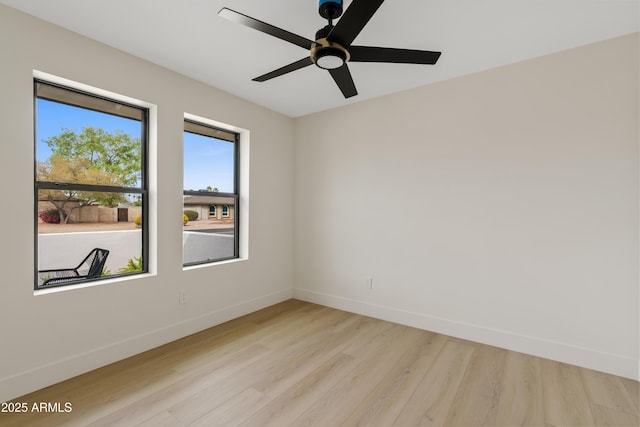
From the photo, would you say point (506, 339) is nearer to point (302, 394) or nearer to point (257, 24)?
point (302, 394)

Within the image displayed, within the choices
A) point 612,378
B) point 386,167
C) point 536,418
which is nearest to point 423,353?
point 536,418

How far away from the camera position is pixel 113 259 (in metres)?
2.60

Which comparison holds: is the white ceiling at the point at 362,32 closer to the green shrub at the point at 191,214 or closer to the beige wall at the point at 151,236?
the beige wall at the point at 151,236

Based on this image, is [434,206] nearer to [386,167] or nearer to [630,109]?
[386,167]

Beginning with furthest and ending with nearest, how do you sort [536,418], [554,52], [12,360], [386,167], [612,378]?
[386,167] < [554,52] < [612,378] < [12,360] < [536,418]

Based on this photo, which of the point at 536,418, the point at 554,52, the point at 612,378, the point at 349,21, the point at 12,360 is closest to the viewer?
the point at 349,21

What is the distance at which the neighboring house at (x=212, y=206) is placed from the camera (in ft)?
10.6

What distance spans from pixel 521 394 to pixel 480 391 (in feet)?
0.87

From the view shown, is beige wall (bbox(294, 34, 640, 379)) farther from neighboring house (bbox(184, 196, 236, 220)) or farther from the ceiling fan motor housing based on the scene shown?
the ceiling fan motor housing

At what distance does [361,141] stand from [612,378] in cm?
301

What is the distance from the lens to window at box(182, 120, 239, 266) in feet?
10.5

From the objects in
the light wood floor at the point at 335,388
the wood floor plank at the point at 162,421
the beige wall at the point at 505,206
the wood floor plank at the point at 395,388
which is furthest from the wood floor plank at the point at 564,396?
the wood floor plank at the point at 162,421

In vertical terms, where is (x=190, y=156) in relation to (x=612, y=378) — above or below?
above

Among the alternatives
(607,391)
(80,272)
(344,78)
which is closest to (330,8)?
(344,78)
